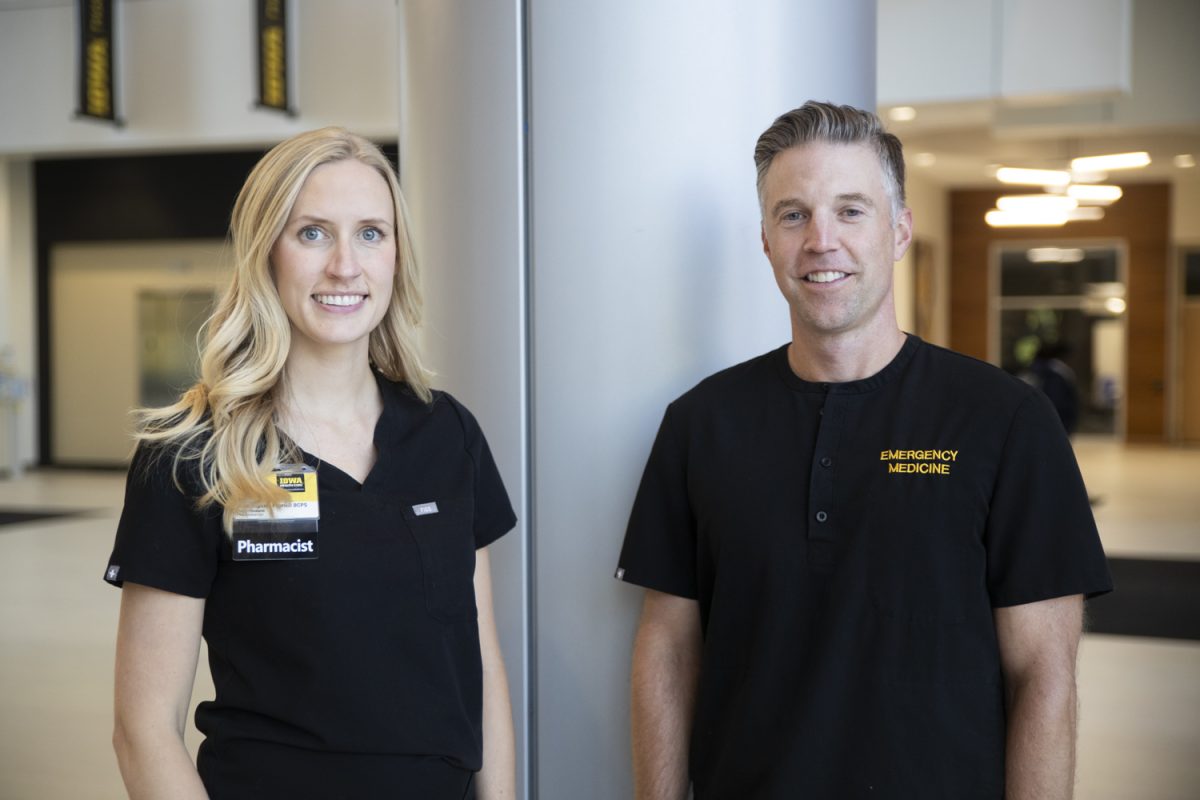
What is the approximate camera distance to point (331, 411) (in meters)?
1.77

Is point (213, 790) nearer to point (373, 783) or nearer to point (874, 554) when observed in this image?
point (373, 783)

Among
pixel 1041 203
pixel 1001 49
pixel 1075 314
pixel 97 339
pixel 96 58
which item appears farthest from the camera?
pixel 1075 314

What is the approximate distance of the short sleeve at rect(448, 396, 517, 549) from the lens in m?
1.87

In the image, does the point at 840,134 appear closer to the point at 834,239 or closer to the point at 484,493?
the point at 834,239

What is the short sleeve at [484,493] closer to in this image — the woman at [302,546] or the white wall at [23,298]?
the woman at [302,546]

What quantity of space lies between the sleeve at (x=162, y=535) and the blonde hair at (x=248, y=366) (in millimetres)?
20

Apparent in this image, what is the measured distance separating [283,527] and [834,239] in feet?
2.91

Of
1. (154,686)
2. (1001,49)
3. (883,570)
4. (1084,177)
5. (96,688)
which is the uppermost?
(1001,49)

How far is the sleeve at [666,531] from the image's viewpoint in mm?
1972

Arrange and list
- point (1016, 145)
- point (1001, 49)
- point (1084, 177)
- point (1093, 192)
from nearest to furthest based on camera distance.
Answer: point (1001, 49)
point (1084, 177)
point (1093, 192)
point (1016, 145)

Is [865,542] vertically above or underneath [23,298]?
underneath

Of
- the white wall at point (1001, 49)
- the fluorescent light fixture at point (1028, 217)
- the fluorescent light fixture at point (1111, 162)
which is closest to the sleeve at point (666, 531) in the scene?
the white wall at point (1001, 49)

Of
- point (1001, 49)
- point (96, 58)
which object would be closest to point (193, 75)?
point (96, 58)

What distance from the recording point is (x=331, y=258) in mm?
1692
